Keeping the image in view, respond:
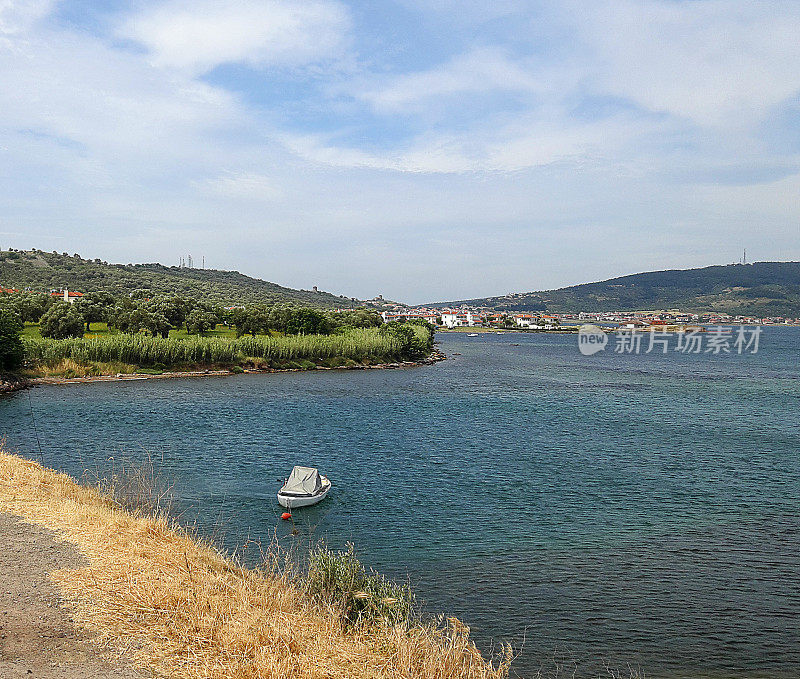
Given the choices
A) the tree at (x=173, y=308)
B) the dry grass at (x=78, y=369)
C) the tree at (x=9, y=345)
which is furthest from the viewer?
the tree at (x=173, y=308)

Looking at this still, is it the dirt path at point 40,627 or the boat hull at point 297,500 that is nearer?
the dirt path at point 40,627

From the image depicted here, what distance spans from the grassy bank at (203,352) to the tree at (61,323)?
3687mm

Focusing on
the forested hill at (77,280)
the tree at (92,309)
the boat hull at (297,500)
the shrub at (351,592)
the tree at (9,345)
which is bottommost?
the boat hull at (297,500)

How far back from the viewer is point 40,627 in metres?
7.14

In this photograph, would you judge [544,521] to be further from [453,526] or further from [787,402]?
[787,402]

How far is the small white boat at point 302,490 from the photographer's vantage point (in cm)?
2042

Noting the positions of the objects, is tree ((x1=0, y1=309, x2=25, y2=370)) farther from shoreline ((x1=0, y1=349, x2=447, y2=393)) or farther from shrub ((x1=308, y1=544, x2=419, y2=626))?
shrub ((x1=308, y1=544, x2=419, y2=626))

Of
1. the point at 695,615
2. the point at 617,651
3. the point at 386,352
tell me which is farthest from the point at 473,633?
the point at 386,352

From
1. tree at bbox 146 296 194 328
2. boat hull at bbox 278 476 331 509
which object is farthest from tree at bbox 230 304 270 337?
boat hull at bbox 278 476 331 509

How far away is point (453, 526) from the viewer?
1966 cm

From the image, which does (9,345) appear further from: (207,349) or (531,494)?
(531,494)

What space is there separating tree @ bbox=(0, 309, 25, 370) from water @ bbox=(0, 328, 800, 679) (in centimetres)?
383

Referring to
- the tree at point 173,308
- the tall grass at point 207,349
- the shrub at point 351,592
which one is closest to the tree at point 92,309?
the tree at point 173,308

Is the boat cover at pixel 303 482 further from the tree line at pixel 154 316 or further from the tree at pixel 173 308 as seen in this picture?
the tree at pixel 173 308
